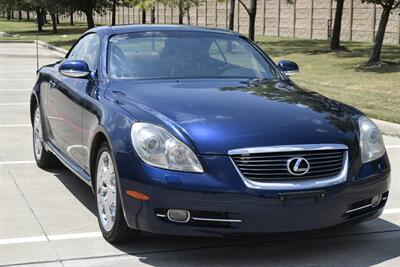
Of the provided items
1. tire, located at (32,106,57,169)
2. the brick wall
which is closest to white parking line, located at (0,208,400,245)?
tire, located at (32,106,57,169)

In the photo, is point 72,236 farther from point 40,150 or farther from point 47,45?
point 47,45

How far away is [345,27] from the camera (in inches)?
1325

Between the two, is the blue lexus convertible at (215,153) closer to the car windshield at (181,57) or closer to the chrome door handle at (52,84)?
the car windshield at (181,57)

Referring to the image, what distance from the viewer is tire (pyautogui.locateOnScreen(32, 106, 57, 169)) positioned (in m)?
7.16

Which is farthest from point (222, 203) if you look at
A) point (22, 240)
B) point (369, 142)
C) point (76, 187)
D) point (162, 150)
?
point (76, 187)

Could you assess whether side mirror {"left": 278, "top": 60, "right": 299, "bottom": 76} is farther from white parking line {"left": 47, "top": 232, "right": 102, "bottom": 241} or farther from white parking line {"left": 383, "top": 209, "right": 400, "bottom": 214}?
white parking line {"left": 47, "top": 232, "right": 102, "bottom": 241}

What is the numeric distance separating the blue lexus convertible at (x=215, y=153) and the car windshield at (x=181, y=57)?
0.09 ft

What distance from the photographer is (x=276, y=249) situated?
15.4 ft

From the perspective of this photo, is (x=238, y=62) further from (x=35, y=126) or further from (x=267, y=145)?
(x=35, y=126)

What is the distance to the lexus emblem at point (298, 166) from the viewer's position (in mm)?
4160

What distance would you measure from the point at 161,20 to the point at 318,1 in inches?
872

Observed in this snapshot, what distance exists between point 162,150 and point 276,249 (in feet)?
3.94

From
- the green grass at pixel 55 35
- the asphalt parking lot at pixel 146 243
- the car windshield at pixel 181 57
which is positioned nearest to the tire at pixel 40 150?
the asphalt parking lot at pixel 146 243

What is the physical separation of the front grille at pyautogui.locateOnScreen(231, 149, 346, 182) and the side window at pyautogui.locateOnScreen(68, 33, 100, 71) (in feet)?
7.22
